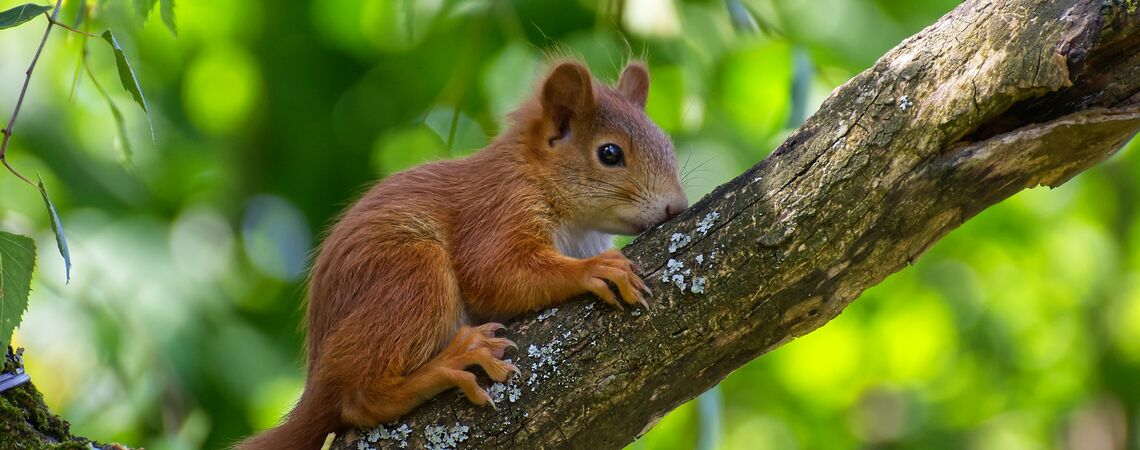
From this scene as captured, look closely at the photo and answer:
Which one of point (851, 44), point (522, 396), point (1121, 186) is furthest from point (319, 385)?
point (1121, 186)

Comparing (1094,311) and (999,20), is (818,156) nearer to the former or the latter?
(999,20)

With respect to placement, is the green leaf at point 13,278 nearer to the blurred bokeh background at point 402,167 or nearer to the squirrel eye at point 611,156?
the blurred bokeh background at point 402,167

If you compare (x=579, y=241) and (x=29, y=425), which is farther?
(x=579, y=241)

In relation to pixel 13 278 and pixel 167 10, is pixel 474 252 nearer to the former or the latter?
pixel 167 10

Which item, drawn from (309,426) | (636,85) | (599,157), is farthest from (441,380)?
(636,85)

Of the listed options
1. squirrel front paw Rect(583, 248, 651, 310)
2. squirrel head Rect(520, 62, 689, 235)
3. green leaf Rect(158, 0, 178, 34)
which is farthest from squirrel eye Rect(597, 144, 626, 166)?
green leaf Rect(158, 0, 178, 34)

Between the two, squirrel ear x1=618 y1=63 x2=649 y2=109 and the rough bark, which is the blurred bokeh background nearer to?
squirrel ear x1=618 y1=63 x2=649 y2=109
